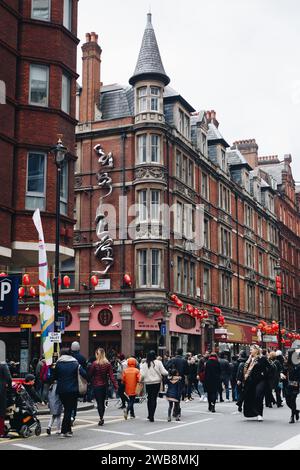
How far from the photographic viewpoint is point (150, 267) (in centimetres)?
3541

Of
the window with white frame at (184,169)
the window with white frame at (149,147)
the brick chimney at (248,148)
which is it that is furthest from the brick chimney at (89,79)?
the brick chimney at (248,148)

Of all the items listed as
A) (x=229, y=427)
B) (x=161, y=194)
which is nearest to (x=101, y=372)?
(x=229, y=427)

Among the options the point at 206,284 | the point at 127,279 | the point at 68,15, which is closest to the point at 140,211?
the point at 127,279

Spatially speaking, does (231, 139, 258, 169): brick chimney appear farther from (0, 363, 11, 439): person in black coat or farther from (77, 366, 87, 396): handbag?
(0, 363, 11, 439): person in black coat

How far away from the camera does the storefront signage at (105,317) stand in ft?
117

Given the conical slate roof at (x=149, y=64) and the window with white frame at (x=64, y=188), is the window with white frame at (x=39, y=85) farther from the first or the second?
the conical slate roof at (x=149, y=64)

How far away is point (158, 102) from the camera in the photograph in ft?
123

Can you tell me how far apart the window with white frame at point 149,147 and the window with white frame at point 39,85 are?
1505 centimetres

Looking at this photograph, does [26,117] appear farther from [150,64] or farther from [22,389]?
[150,64]

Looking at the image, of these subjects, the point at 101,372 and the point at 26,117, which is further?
the point at 26,117

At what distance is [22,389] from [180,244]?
1019 inches

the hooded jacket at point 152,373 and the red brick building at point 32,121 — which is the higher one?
the red brick building at point 32,121
